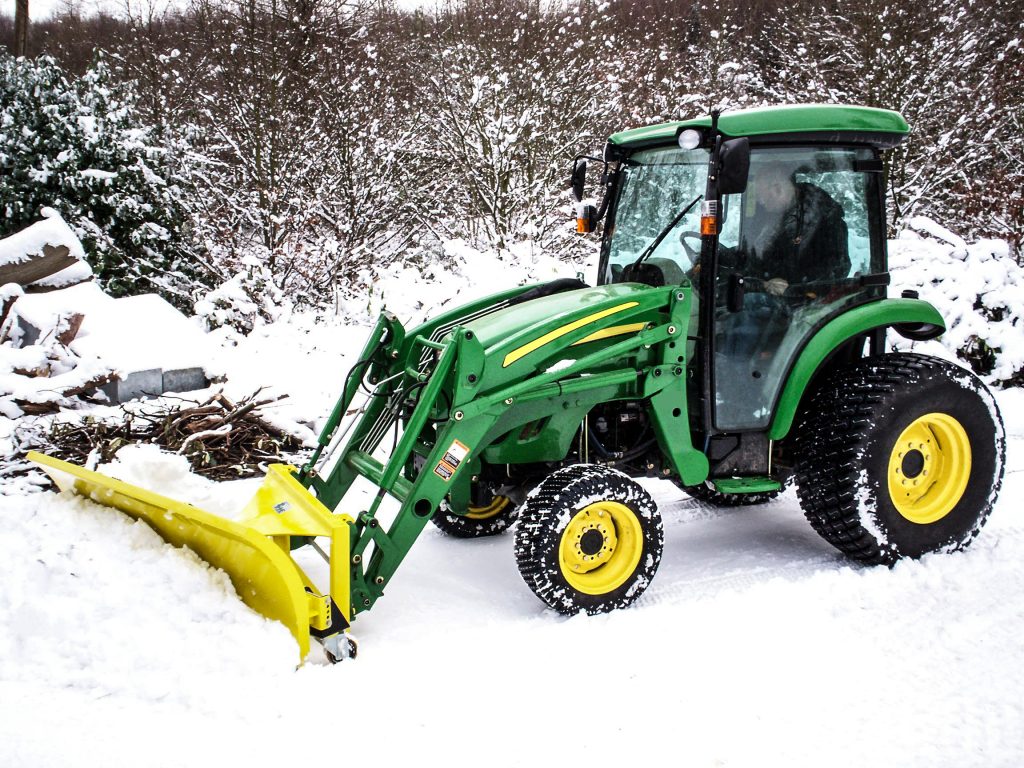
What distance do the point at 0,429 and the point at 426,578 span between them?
137 inches

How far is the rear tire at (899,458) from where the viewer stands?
416cm

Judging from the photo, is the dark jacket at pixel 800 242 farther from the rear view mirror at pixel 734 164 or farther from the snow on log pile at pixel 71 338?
Result: the snow on log pile at pixel 71 338

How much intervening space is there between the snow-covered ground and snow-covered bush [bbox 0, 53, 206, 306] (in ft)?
24.3

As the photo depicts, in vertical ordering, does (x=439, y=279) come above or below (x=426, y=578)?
above

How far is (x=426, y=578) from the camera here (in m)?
4.35

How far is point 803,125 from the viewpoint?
4094 millimetres

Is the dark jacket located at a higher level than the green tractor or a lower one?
higher

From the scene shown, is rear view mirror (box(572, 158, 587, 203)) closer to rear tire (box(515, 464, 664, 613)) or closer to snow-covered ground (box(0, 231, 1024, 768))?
rear tire (box(515, 464, 664, 613))

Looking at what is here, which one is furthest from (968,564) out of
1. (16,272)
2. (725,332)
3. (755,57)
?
(755,57)

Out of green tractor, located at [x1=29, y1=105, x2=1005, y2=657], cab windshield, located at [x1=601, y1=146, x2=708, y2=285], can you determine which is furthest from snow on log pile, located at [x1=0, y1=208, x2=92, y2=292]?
cab windshield, located at [x1=601, y1=146, x2=708, y2=285]

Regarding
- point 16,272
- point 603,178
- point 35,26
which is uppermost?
point 35,26

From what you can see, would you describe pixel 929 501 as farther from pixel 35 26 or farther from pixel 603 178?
pixel 35 26

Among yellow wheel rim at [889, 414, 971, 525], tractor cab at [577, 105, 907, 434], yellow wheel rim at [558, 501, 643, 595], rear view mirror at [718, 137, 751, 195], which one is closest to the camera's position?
rear view mirror at [718, 137, 751, 195]

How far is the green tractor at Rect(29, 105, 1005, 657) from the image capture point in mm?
3754
